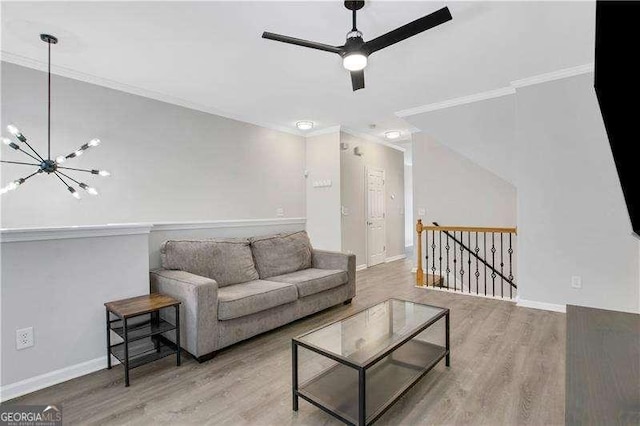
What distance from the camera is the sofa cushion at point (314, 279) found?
3.27m

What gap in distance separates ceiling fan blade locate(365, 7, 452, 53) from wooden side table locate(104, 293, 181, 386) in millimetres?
2460

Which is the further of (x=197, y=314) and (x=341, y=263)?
(x=341, y=263)

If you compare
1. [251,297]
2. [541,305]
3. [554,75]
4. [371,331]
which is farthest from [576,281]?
[251,297]

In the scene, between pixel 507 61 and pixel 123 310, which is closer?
pixel 123 310

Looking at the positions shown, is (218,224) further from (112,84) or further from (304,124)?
(304,124)

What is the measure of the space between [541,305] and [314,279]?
2588 mm

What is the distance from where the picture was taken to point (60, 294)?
228 cm

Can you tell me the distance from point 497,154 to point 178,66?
3.95 m

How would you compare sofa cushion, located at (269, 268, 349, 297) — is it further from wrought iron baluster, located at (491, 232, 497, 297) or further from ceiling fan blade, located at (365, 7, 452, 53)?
wrought iron baluster, located at (491, 232, 497, 297)

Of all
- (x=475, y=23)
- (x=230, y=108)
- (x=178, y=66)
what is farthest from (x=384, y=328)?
(x=230, y=108)

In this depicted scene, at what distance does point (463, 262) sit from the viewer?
5.42m

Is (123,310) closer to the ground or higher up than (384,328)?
higher up

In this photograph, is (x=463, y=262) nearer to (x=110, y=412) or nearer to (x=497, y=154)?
(x=497, y=154)

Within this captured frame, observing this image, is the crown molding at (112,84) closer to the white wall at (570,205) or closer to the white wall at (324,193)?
the white wall at (324,193)
